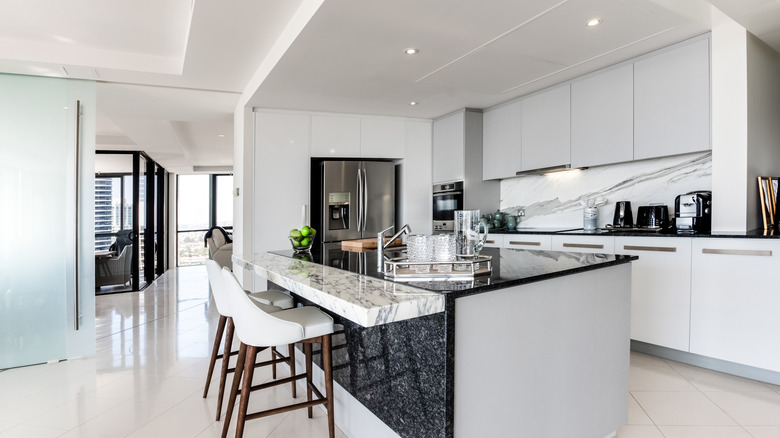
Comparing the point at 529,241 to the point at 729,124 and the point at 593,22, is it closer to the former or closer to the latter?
the point at 729,124

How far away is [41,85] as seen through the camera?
332cm

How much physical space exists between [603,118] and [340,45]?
7.39 ft

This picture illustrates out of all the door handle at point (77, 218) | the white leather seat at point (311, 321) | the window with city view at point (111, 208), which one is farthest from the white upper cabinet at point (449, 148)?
the window with city view at point (111, 208)

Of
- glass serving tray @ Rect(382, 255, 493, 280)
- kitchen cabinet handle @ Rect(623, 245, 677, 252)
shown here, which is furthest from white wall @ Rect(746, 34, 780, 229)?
glass serving tray @ Rect(382, 255, 493, 280)

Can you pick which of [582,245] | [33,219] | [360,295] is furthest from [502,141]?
[33,219]

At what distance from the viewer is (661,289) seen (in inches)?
112

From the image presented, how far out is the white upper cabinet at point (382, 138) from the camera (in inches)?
187

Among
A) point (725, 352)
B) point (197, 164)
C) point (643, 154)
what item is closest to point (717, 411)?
point (725, 352)

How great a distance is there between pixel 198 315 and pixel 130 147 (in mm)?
3763

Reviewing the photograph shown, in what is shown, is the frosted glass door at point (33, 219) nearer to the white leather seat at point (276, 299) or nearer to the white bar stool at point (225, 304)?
the white bar stool at point (225, 304)

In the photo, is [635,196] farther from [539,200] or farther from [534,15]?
[534,15]

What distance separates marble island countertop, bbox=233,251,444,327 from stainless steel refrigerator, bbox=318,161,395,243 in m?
2.79

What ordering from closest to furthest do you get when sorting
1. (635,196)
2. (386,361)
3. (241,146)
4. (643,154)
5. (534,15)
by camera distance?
(386,361) < (534,15) < (643,154) < (635,196) < (241,146)

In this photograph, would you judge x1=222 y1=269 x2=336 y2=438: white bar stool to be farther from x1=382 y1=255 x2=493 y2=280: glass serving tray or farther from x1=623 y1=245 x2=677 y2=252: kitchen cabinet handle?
x1=623 y1=245 x2=677 y2=252: kitchen cabinet handle
